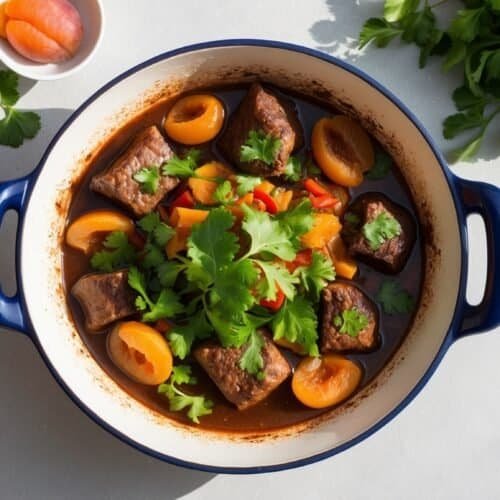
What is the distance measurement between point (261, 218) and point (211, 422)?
0.80 meters

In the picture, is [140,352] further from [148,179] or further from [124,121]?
[124,121]

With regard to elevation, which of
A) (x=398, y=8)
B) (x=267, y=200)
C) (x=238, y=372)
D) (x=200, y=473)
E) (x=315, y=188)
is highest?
(x=398, y=8)

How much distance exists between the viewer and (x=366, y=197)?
10.1ft

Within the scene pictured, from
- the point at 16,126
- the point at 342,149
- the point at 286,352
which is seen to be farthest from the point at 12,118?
the point at 286,352

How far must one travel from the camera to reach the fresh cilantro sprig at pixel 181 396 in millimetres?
3033

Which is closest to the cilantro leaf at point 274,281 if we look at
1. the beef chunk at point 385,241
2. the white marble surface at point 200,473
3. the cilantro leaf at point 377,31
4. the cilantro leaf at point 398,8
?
the beef chunk at point 385,241

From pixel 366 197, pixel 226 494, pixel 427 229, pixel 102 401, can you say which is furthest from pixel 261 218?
pixel 226 494

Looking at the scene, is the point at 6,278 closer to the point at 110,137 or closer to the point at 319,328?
the point at 110,137

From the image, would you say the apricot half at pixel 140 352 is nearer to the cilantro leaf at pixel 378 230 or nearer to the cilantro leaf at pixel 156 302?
the cilantro leaf at pixel 156 302

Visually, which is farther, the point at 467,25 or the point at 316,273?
the point at 467,25

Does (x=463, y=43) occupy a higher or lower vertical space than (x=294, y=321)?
higher

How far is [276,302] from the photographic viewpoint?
2928mm

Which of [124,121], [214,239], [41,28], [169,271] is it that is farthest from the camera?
[124,121]

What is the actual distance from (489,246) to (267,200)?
76 cm
